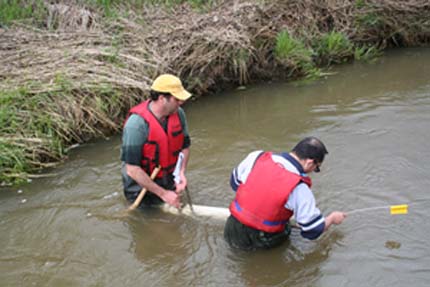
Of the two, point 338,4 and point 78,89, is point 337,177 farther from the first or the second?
point 338,4

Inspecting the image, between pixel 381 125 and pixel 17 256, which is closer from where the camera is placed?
pixel 17 256

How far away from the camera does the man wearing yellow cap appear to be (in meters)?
3.94

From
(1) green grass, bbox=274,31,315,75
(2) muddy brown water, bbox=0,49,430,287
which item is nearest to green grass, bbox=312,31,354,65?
(1) green grass, bbox=274,31,315,75

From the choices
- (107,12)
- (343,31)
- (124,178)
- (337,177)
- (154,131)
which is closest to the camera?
(154,131)

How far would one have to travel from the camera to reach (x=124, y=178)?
454cm

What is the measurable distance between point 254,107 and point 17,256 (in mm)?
4357

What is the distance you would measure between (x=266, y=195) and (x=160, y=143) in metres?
1.15

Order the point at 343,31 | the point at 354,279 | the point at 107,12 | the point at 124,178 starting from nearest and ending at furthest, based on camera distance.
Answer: the point at 354,279
the point at 124,178
the point at 107,12
the point at 343,31

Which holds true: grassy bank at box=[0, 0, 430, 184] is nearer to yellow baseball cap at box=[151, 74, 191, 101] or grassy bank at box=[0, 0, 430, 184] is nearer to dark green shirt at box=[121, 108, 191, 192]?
dark green shirt at box=[121, 108, 191, 192]

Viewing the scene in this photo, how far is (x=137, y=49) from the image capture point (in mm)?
7535

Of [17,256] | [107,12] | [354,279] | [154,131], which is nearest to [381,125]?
[354,279]

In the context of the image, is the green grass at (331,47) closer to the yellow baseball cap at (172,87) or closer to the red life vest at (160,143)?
the red life vest at (160,143)

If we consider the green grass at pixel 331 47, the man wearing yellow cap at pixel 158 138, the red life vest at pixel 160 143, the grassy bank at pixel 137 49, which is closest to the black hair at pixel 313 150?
the man wearing yellow cap at pixel 158 138

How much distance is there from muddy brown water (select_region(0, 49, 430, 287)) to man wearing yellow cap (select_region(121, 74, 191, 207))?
52cm
